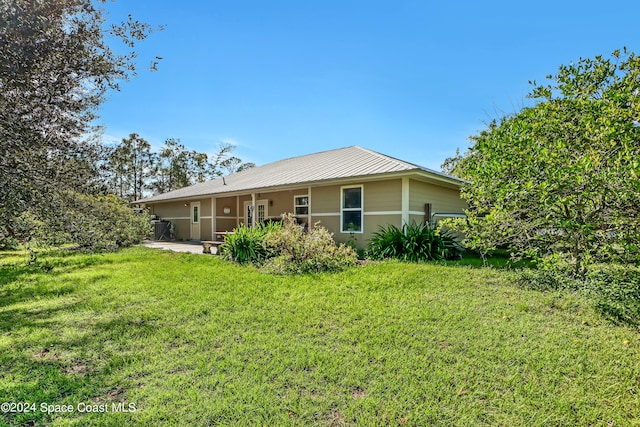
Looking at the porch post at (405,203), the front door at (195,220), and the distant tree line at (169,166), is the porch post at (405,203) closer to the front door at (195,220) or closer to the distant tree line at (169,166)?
the front door at (195,220)

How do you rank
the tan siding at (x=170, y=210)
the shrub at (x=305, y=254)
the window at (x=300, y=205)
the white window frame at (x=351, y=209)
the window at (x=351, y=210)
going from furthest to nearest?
the tan siding at (x=170, y=210) < the window at (x=300, y=205) < the window at (x=351, y=210) < the white window frame at (x=351, y=209) < the shrub at (x=305, y=254)

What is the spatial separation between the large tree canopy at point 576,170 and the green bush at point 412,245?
3.26 meters

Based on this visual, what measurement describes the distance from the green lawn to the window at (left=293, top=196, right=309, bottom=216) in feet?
26.3

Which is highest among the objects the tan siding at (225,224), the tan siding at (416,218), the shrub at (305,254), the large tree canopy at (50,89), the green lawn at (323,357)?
the large tree canopy at (50,89)

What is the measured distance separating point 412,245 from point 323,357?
5987mm

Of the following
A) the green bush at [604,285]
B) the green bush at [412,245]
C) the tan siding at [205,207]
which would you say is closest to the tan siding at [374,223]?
the green bush at [412,245]

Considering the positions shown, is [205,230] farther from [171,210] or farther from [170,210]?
[170,210]

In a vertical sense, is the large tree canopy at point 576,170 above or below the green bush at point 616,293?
above

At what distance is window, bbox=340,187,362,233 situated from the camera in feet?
35.4

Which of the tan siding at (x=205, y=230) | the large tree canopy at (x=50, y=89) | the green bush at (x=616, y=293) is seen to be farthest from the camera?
the tan siding at (x=205, y=230)

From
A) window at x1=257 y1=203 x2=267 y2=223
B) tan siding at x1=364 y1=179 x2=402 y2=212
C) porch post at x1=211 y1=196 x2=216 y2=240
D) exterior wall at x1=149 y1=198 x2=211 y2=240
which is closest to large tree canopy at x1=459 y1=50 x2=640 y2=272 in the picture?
tan siding at x1=364 y1=179 x2=402 y2=212

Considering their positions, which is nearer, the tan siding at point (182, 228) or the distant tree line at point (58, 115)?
the distant tree line at point (58, 115)

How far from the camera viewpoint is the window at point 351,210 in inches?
425

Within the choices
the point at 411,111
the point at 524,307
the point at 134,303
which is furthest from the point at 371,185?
the point at 134,303
